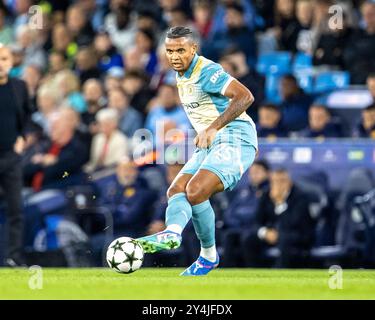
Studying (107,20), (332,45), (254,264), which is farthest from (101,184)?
(107,20)

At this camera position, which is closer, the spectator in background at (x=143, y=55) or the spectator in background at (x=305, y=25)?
the spectator in background at (x=305, y=25)

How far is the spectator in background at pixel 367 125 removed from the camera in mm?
15461

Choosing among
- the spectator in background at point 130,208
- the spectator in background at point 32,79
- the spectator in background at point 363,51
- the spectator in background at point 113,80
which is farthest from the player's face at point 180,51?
the spectator in background at point 32,79

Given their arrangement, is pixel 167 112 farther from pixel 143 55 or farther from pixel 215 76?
pixel 215 76

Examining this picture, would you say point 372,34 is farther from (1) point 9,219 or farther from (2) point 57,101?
(1) point 9,219

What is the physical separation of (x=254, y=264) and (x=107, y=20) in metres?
6.71

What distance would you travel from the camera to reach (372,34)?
17.3 meters

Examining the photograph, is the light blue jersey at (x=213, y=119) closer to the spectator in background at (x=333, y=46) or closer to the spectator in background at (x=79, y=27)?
the spectator in background at (x=333, y=46)

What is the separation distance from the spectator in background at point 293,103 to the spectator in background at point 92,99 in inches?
110

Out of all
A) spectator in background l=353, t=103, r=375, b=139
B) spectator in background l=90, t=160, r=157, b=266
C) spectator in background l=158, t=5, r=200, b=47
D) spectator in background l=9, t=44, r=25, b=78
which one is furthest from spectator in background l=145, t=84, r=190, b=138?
spectator in background l=9, t=44, r=25, b=78

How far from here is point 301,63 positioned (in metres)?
17.9

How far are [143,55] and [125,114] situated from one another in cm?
167

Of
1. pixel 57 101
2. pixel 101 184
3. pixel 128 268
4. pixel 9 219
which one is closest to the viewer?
pixel 128 268

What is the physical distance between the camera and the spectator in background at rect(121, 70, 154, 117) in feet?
59.0
